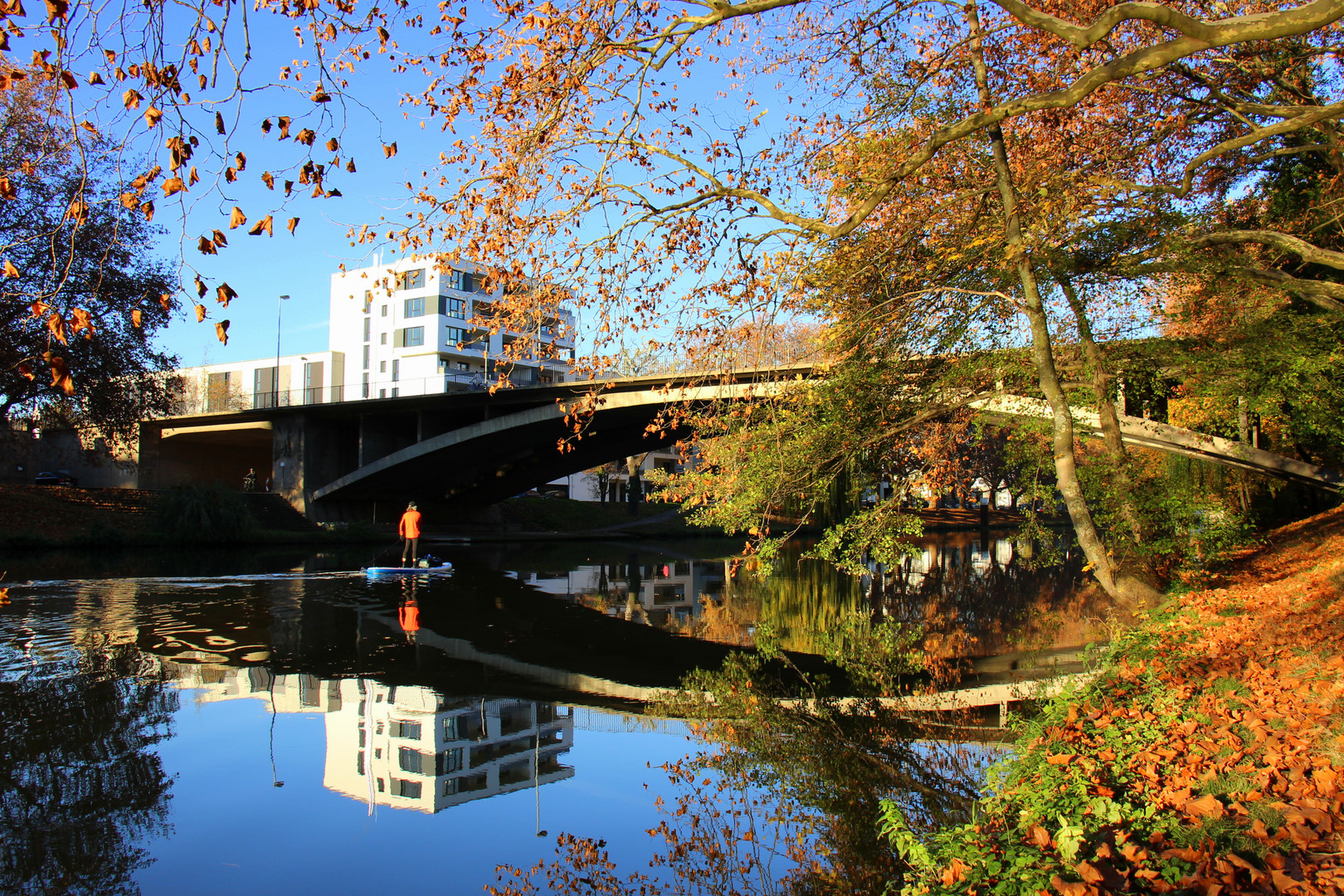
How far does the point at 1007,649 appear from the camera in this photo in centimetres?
1093

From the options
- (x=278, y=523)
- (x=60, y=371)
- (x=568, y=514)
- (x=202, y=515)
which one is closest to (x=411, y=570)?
(x=202, y=515)

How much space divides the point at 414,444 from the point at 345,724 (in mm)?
30399

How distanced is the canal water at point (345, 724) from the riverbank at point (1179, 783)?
3.96ft

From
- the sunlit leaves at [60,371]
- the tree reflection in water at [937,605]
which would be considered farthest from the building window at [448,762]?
the tree reflection in water at [937,605]

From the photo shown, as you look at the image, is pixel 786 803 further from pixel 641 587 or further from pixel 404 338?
pixel 404 338

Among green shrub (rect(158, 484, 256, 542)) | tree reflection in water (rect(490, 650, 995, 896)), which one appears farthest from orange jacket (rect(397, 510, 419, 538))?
tree reflection in water (rect(490, 650, 995, 896))

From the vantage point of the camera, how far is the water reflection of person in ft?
35.4

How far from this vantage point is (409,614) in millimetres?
12602

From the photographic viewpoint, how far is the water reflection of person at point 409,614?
10.8m

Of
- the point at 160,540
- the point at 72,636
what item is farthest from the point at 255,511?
the point at 72,636

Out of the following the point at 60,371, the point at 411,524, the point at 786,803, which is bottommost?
the point at 786,803

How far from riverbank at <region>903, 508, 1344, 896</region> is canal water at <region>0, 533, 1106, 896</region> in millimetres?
1206

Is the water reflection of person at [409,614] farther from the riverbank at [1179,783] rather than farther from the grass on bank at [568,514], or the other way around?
the grass on bank at [568,514]

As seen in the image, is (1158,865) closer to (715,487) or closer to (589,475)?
(715,487)
